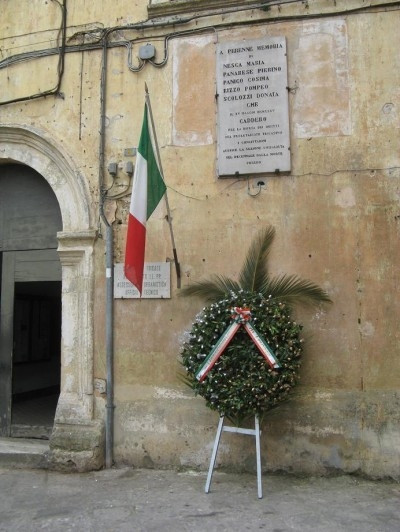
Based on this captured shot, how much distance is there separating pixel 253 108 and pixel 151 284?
2.23 meters

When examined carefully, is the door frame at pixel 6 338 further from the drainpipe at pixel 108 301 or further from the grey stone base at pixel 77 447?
the drainpipe at pixel 108 301

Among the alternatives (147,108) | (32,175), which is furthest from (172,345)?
(32,175)

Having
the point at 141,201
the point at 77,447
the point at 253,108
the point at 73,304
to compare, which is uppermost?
the point at 253,108

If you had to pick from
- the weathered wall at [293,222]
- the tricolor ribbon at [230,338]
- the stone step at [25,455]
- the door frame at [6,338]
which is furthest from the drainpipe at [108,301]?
the door frame at [6,338]

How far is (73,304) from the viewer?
5.94 metres

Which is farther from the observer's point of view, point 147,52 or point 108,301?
point 147,52

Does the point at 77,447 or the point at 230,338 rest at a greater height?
the point at 230,338

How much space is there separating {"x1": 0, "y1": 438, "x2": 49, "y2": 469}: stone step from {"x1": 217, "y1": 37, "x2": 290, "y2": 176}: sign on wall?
3657mm

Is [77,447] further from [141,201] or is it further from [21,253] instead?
[141,201]

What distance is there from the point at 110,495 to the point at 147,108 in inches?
147

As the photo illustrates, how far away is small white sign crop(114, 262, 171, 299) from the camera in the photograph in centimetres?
572

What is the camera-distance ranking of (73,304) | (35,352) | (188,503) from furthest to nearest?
1. (35,352)
2. (73,304)
3. (188,503)

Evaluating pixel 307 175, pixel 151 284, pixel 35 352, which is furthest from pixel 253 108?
pixel 35 352

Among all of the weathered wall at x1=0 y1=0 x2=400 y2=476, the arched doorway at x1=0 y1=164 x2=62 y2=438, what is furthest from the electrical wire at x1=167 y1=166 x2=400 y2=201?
the arched doorway at x1=0 y1=164 x2=62 y2=438
